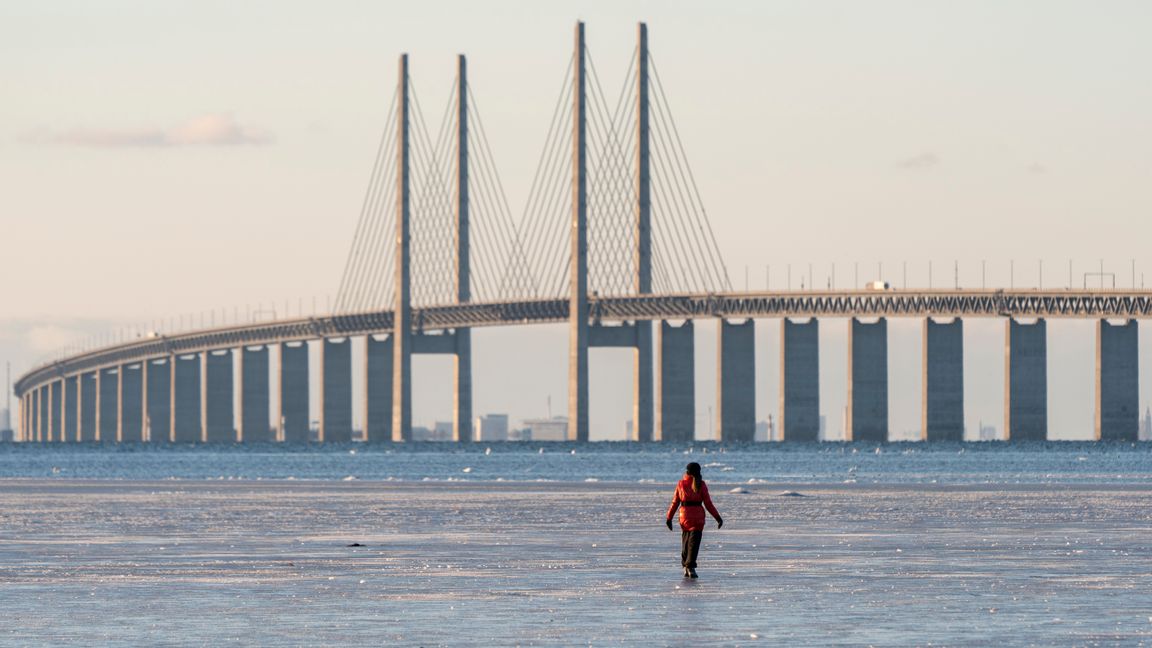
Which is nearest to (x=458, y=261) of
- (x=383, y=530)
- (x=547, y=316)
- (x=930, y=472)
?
(x=547, y=316)

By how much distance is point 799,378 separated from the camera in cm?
14512

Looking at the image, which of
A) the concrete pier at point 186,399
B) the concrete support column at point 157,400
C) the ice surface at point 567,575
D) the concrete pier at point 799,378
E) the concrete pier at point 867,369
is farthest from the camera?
the concrete support column at point 157,400

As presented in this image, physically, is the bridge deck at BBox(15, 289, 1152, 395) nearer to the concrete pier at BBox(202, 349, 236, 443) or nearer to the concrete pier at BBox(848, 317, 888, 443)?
the concrete pier at BBox(848, 317, 888, 443)

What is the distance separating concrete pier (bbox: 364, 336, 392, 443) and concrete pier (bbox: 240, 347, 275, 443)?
1731 centimetres

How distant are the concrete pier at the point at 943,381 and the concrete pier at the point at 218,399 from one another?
5817cm

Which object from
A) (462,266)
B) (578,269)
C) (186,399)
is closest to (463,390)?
(462,266)

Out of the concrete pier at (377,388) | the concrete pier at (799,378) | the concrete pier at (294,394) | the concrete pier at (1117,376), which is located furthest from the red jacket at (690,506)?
the concrete pier at (294,394)

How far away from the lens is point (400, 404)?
143m

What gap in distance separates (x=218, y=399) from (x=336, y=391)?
1926 centimetres

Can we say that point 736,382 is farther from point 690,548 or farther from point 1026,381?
point 690,548

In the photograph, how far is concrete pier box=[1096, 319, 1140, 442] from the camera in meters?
140

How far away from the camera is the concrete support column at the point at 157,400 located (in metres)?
189

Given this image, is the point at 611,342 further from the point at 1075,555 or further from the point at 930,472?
the point at 1075,555

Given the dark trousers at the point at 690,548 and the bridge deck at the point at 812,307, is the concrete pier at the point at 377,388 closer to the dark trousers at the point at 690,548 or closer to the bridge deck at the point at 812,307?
the bridge deck at the point at 812,307
